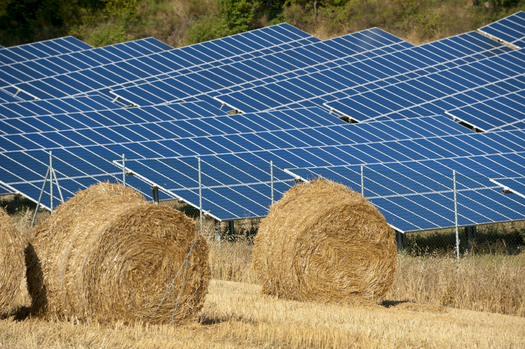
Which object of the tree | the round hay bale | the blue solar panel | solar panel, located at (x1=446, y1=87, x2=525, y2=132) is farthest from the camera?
the tree

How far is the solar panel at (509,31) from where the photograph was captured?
34844 mm

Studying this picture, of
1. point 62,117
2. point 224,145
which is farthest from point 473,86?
point 62,117

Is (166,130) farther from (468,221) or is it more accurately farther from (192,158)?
(468,221)

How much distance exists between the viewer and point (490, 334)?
8648mm

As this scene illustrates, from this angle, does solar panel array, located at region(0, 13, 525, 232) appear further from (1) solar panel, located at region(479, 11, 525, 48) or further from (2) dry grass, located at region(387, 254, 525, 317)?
(2) dry grass, located at region(387, 254, 525, 317)

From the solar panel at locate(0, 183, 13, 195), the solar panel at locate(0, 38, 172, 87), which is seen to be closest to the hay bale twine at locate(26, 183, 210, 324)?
the solar panel at locate(0, 183, 13, 195)

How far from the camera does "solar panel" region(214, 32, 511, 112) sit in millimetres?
27500

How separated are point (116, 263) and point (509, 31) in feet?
106

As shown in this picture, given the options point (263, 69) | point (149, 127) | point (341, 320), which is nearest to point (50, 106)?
point (149, 127)

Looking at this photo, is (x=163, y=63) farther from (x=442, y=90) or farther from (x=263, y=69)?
(x=442, y=90)

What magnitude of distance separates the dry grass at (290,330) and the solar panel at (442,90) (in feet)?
53.0

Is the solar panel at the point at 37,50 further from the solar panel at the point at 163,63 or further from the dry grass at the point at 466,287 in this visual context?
the dry grass at the point at 466,287

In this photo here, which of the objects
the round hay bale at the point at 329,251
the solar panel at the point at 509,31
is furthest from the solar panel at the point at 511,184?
the solar panel at the point at 509,31

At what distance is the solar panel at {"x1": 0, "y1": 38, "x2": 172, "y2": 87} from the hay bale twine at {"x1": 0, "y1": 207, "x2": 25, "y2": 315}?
2474 cm
